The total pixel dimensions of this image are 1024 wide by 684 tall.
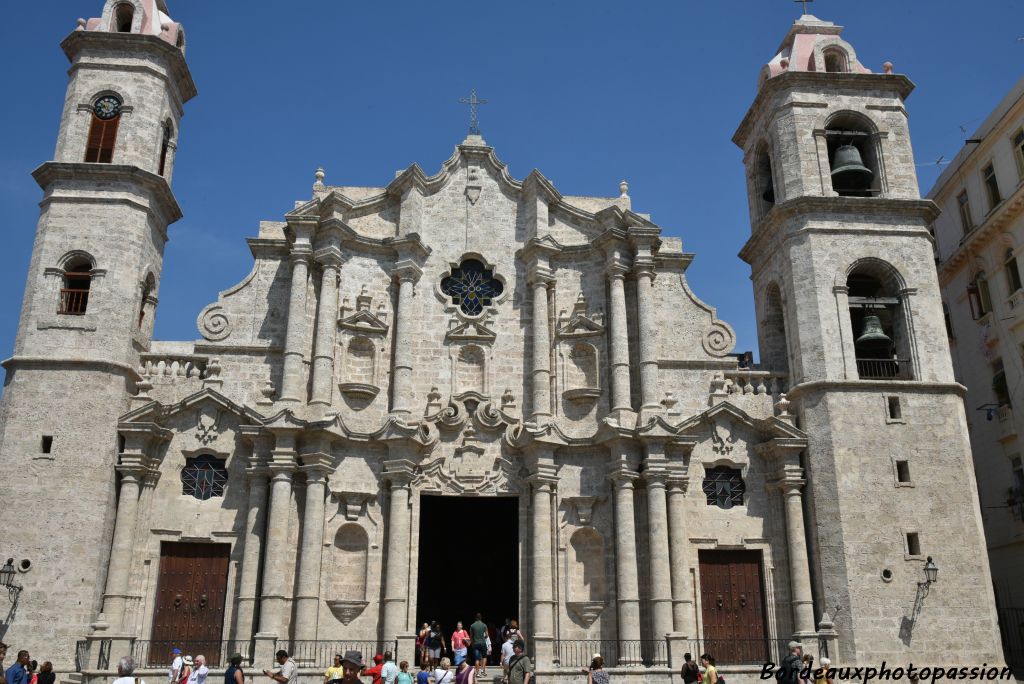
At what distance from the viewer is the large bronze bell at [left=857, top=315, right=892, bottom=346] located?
75.2 ft

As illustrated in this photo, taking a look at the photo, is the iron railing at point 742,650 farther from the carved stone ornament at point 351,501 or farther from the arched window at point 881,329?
the carved stone ornament at point 351,501

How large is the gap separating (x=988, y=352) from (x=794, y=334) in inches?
359

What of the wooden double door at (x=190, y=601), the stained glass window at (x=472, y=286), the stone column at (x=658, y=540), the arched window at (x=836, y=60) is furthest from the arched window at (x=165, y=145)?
the arched window at (x=836, y=60)

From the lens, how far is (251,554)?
68.8ft

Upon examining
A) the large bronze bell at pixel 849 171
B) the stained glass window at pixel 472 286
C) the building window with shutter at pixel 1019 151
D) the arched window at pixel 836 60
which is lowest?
the stained glass window at pixel 472 286

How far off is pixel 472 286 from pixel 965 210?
54.5 ft

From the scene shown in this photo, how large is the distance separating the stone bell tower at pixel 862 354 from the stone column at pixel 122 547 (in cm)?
1472

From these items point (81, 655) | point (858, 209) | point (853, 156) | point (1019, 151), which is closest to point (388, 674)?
point (81, 655)

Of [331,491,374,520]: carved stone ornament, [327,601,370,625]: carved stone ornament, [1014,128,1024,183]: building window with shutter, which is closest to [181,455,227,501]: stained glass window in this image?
[331,491,374,520]: carved stone ornament

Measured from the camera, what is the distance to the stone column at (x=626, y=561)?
20938 millimetres

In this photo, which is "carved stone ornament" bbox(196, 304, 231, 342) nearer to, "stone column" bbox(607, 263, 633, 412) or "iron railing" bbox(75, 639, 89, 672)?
"iron railing" bbox(75, 639, 89, 672)

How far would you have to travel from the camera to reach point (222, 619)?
20953mm

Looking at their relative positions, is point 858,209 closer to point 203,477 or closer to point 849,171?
point 849,171

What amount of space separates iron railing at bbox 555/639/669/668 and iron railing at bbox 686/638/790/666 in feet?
3.31
